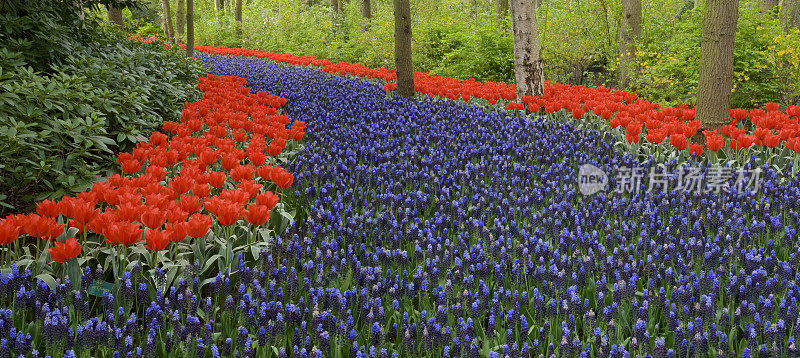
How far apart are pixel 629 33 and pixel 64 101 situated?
1247cm

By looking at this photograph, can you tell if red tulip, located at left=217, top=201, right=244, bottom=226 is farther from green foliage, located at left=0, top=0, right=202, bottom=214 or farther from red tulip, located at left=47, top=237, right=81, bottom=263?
green foliage, located at left=0, top=0, right=202, bottom=214

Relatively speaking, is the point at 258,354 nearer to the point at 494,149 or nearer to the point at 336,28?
the point at 494,149

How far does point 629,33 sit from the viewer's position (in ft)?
45.8

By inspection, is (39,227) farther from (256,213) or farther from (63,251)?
(256,213)

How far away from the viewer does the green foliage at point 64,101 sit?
4.61m

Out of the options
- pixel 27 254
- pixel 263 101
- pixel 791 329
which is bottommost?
pixel 791 329

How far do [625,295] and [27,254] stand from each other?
3.43 metres

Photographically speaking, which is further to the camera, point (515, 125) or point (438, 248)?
point (515, 125)

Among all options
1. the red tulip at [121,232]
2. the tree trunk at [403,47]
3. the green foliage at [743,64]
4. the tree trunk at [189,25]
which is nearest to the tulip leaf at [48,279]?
the red tulip at [121,232]

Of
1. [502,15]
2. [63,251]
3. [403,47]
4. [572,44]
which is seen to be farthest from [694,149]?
[502,15]

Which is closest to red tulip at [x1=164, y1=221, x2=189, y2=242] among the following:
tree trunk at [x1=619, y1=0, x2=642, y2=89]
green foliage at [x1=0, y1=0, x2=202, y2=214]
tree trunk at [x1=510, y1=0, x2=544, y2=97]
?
green foliage at [x1=0, y1=0, x2=202, y2=214]

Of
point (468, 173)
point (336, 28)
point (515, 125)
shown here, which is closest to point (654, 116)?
point (515, 125)

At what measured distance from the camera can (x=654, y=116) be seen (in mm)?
7586

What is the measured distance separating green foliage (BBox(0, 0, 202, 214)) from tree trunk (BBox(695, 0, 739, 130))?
21.4 feet
